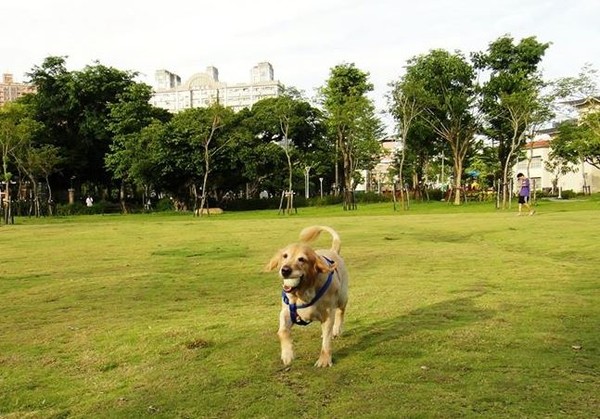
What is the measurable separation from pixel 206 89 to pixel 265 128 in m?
91.2

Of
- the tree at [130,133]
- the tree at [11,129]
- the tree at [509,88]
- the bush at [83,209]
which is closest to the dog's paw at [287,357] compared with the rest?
the tree at [11,129]

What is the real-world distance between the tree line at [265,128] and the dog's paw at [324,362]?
33969 millimetres

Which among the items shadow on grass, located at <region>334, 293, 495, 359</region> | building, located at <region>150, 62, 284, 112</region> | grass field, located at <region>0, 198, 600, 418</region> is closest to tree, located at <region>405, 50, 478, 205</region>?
grass field, located at <region>0, 198, 600, 418</region>

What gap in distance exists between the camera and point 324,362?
4680 mm

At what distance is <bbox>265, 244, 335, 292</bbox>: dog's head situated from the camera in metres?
4.60

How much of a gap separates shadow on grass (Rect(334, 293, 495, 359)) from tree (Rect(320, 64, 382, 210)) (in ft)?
119

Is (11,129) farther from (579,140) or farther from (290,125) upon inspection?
(579,140)

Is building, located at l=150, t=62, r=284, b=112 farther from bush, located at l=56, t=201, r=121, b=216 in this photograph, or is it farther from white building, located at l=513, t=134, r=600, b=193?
bush, located at l=56, t=201, r=121, b=216

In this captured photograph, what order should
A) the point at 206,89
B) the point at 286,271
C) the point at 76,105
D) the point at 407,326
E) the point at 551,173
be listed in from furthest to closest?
the point at 206,89
the point at 551,173
the point at 76,105
the point at 407,326
the point at 286,271

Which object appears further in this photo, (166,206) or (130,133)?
(166,206)

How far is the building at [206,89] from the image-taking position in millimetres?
133363

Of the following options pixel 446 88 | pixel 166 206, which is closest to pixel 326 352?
pixel 446 88

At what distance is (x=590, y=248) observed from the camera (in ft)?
40.5

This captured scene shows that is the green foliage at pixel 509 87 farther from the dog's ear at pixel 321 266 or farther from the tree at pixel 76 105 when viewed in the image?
the dog's ear at pixel 321 266
